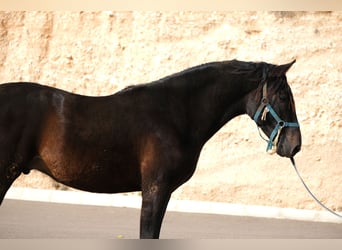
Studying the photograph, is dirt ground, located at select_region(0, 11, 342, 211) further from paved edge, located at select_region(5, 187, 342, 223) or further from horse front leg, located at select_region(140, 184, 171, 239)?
horse front leg, located at select_region(140, 184, 171, 239)

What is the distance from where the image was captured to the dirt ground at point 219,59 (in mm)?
9172

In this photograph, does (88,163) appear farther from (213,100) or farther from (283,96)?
(283,96)

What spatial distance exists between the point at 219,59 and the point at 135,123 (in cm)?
538

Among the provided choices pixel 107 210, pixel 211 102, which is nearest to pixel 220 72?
pixel 211 102

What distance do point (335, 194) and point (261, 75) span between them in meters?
4.99

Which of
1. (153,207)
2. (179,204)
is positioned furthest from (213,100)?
(179,204)

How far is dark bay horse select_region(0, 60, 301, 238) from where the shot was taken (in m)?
4.32

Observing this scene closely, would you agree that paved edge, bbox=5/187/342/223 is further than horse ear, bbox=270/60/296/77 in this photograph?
Yes

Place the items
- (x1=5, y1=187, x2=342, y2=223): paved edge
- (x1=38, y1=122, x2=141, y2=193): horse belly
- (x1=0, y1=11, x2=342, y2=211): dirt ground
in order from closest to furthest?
(x1=38, y1=122, x2=141, y2=193): horse belly
(x1=5, y1=187, x2=342, y2=223): paved edge
(x1=0, y1=11, x2=342, y2=211): dirt ground

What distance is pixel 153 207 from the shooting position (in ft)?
14.0

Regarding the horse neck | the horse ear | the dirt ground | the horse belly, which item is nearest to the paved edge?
the dirt ground

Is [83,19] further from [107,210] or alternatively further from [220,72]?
[220,72]

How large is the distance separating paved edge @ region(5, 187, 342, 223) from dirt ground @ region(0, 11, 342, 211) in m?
0.23

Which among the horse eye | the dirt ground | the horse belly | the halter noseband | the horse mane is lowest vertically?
the dirt ground
